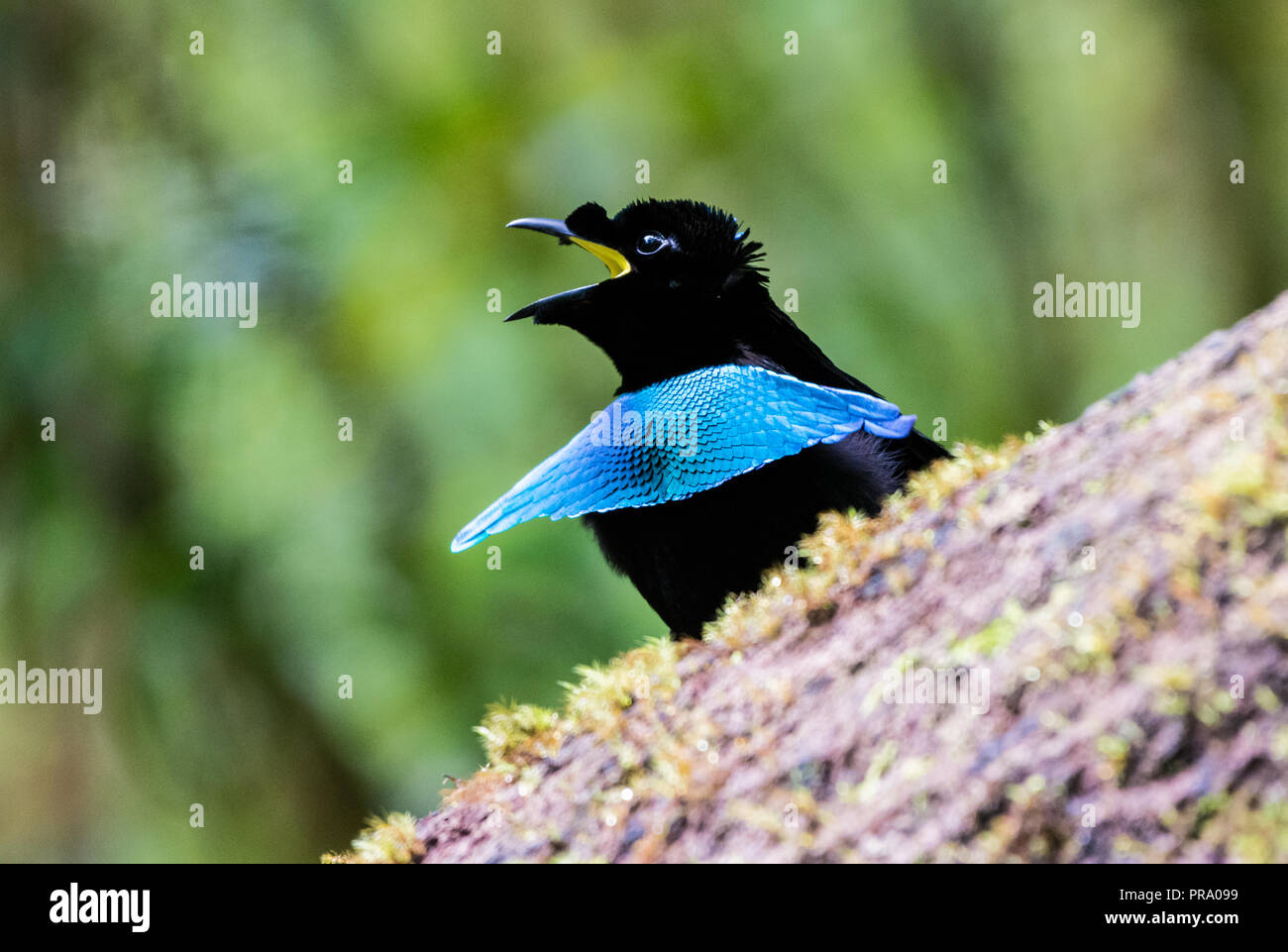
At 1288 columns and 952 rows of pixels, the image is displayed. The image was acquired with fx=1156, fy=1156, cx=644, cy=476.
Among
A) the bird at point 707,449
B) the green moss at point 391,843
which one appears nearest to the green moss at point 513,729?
the green moss at point 391,843

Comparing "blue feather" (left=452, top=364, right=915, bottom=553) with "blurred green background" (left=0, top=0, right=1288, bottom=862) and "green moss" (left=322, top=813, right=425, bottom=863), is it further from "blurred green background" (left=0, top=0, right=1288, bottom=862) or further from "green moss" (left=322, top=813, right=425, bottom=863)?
"blurred green background" (left=0, top=0, right=1288, bottom=862)

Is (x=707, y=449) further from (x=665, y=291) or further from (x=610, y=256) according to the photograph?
(x=610, y=256)

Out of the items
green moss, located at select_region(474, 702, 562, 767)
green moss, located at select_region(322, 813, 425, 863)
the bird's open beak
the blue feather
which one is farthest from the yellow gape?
green moss, located at select_region(322, 813, 425, 863)

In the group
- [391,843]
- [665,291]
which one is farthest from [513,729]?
[665,291]

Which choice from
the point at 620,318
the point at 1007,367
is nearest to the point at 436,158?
the point at 620,318

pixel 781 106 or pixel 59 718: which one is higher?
pixel 781 106

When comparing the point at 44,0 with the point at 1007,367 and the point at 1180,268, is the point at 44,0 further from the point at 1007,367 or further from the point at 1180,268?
the point at 1180,268
